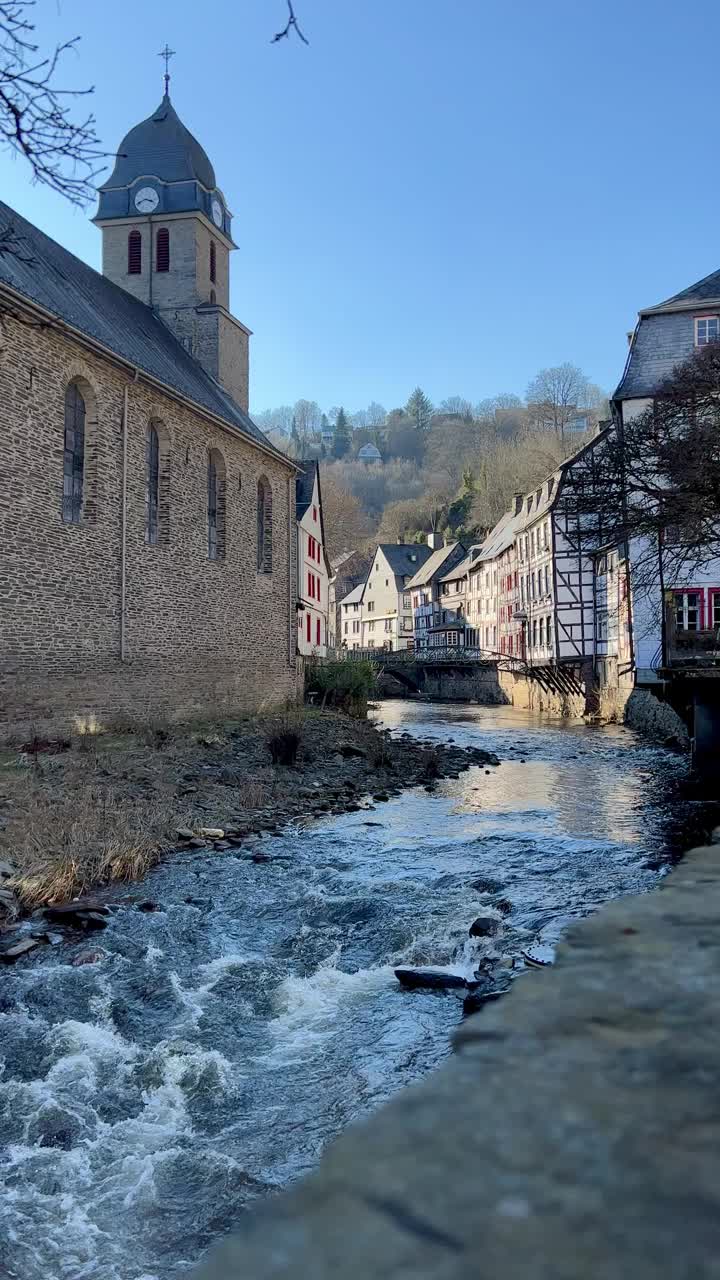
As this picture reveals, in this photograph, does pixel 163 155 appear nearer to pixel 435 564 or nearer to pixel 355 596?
pixel 435 564

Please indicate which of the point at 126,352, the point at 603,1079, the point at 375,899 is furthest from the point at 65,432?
the point at 603,1079

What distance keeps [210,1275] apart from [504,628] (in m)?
53.6

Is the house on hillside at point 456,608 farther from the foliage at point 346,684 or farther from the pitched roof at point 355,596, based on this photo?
the foliage at point 346,684

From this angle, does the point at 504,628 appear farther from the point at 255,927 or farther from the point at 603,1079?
the point at 603,1079

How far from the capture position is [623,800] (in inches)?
606

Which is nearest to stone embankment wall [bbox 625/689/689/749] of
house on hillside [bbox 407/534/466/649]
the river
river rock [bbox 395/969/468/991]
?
the river

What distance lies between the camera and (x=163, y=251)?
102ft

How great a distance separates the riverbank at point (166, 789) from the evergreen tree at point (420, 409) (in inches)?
4777

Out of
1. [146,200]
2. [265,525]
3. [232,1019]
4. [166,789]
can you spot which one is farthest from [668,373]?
[232,1019]

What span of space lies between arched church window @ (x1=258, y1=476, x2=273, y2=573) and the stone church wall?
68 cm

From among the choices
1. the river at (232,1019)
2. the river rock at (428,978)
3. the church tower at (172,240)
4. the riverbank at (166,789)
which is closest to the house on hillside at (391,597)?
the church tower at (172,240)

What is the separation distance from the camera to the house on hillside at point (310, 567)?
110 feet

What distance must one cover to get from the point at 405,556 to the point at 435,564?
974 cm

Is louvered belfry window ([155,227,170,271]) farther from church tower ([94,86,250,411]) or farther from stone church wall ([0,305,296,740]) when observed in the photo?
stone church wall ([0,305,296,740])
